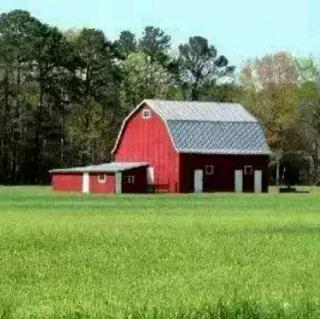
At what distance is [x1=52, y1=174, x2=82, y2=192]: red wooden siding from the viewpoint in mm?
85750

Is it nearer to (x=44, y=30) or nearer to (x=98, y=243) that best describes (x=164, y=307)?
(x=98, y=243)

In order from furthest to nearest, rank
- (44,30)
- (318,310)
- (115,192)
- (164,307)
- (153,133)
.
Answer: (44,30)
(153,133)
(115,192)
(164,307)
(318,310)

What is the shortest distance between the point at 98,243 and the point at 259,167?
62.4 m

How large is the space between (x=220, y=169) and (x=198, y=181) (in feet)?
7.32

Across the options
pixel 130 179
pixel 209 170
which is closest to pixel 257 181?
pixel 209 170

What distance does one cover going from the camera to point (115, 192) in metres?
82.2

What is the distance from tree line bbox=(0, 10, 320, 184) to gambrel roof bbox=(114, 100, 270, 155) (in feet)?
66.3

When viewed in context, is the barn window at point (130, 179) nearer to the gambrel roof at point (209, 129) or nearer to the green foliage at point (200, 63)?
the gambrel roof at point (209, 129)

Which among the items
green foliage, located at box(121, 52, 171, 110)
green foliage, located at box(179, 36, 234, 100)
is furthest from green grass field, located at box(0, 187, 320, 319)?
green foliage, located at box(179, 36, 234, 100)

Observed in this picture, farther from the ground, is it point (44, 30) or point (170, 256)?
point (44, 30)

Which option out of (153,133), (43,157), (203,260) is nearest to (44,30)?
(43,157)

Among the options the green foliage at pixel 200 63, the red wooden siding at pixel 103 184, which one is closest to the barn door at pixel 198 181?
the red wooden siding at pixel 103 184

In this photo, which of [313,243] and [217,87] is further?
[217,87]

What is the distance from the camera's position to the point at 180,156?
85500mm
